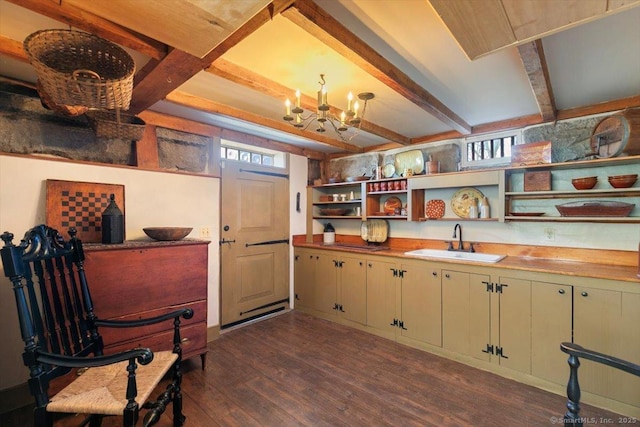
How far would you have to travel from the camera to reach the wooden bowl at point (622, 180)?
2.32 metres

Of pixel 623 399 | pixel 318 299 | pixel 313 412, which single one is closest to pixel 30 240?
pixel 313 412

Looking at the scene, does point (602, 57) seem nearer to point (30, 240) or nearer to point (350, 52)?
point (350, 52)

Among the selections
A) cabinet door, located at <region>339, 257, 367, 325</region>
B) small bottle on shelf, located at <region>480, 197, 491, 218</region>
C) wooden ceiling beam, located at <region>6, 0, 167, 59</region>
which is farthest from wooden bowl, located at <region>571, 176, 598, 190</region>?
wooden ceiling beam, located at <region>6, 0, 167, 59</region>

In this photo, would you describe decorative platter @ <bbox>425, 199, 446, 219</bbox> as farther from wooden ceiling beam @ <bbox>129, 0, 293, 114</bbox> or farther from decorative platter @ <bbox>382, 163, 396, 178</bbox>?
wooden ceiling beam @ <bbox>129, 0, 293, 114</bbox>

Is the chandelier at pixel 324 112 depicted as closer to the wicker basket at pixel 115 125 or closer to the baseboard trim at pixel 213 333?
the wicker basket at pixel 115 125

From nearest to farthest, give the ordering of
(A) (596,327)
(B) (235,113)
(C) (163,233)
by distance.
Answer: (A) (596,327) → (C) (163,233) → (B) (235,113)

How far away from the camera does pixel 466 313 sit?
2.69m

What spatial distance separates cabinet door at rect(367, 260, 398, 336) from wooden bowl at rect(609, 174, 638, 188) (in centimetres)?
197

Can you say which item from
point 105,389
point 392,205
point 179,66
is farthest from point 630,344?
point 179,66

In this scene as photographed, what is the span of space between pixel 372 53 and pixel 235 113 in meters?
1.54

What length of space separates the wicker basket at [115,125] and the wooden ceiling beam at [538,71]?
2655mm

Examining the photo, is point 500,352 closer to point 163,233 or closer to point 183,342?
point 183,342

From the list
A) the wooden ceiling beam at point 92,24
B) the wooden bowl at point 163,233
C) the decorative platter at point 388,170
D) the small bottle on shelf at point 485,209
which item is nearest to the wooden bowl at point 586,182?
the small bottle on shelf at point 485,209

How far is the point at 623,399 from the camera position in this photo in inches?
79.4
